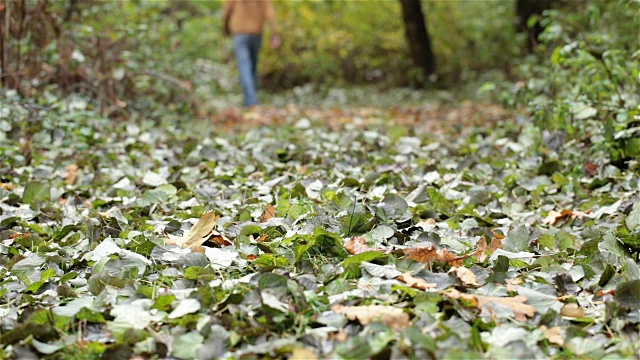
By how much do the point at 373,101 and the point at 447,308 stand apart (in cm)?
759

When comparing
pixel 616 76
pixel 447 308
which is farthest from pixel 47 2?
pixel 447 308

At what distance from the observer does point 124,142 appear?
461 centimetres

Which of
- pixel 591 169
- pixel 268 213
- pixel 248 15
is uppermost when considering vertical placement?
pixel 248 15

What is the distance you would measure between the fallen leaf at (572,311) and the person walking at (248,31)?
6558 mm

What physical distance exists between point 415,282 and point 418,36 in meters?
8.36

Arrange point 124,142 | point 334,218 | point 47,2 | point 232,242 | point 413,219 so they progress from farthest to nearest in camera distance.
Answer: point 47,2
point 124,142
point 413,219
point 334,218
point 232,242

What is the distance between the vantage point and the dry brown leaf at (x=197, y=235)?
2344mm

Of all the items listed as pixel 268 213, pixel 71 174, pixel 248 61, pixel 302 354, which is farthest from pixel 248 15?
pixel 302 354

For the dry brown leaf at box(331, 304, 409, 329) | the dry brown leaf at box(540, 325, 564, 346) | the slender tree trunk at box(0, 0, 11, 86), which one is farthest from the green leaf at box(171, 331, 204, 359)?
the slender tree trunk at box(0, 0, 11, 86)

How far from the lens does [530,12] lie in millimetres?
8695

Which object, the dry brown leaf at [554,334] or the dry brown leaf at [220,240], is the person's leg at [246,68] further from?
the dry brown leaf at [554,334]

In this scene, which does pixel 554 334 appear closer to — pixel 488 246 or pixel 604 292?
pixel 604 292

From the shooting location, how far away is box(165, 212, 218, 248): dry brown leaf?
234cm

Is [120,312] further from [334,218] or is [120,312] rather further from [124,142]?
[124,142]
